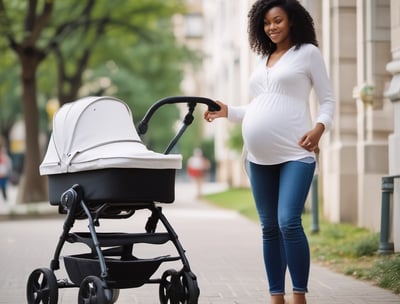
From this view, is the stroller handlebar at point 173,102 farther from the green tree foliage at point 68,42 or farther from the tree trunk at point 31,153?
the tree trunk at point 31,153

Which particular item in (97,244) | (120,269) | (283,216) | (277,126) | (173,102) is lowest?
(120,269)

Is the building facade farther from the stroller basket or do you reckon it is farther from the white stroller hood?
the stroller basket

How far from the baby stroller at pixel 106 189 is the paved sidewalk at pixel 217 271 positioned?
42.2 inches

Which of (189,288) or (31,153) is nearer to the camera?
(189,288)

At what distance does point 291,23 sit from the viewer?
604 centimetres

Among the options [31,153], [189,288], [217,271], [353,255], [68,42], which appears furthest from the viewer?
[68,42]

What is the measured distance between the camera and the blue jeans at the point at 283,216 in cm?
580

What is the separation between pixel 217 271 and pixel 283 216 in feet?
12.1

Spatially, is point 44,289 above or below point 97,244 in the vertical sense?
below

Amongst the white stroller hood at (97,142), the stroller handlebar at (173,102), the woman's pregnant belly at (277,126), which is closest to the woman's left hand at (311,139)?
the woman's pregnant belly at (277,126)

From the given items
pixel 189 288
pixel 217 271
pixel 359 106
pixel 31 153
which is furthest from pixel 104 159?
pixel 31 153

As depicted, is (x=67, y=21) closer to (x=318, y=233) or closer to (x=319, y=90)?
(x=318, y=233)

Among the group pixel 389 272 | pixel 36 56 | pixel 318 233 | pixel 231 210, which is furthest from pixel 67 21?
pixel 389 272

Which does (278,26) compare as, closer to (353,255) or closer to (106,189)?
(106,189)
